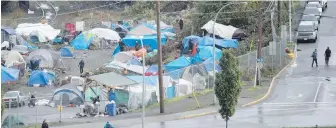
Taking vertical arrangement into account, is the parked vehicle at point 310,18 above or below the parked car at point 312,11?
below

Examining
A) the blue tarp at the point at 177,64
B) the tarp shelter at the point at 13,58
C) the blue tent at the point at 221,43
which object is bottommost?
the blue tarp at the point at 177,64

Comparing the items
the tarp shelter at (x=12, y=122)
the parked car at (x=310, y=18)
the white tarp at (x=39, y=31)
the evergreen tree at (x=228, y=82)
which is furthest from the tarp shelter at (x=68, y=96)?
the white tarp at (x=39, y=31)

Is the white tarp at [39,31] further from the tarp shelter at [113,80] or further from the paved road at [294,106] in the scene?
the tarp shelter at [113,80]

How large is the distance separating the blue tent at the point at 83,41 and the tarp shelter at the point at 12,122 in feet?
106

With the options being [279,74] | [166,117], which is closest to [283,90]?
[279,74]

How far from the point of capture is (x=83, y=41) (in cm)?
6719

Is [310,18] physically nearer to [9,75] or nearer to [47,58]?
[47,58]

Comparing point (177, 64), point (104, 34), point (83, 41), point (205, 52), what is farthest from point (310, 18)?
point (83, 41)

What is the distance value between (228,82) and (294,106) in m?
10.1

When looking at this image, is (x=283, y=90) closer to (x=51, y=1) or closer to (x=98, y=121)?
(x=98, y=121)

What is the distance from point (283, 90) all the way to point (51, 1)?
61.7 m

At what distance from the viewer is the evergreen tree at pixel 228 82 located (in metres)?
29.4

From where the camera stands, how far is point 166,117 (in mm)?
37188

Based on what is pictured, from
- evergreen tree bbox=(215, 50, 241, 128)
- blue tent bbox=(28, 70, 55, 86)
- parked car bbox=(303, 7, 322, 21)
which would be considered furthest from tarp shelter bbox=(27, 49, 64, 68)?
Answer: evergreen tree bbox=(215, 50, 241, 128)
